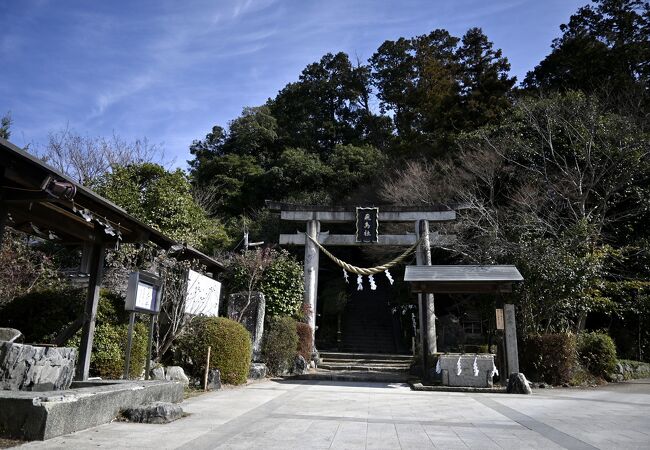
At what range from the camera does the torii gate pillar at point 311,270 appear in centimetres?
1544

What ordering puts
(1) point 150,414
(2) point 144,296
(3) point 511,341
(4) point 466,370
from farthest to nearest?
(4) point 466,370 → (3) point 511,341 → (2) point 144,296 → (1) point 150,414

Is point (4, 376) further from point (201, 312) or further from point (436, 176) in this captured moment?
point (436, 176)

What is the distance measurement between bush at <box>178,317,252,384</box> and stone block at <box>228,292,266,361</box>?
2892 millimetres

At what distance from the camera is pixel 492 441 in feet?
16.3

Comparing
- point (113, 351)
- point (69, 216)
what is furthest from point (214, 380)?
point (69, 216)

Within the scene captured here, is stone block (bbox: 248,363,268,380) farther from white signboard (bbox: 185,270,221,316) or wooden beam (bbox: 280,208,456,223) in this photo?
wooden beam (bbox: 280,208,456,223)

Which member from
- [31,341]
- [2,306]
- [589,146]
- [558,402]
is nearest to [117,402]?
Result: [31,341]

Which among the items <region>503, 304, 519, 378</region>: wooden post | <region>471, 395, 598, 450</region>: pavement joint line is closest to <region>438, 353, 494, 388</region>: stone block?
<region>503, 304, 519, 378</region>: wooden post

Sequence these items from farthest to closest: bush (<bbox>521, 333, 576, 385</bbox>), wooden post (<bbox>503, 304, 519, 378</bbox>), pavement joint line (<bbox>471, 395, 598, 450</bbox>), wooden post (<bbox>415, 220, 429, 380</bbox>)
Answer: wooden post (<bbox>415, 220, 429, 380</bbox>) → bush (<bbox>521, 333, 576, 385</bbox>) → wooden post (<bbox>503, 304, 519, 378</bbox>) → pavement joint line (<bbox>471, 395, 598, 450</bbox>)

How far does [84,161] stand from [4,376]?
17220mm

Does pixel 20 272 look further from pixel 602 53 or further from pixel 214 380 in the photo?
pixel 602 53

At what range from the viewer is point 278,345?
1288cm

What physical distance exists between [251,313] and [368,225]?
551cm

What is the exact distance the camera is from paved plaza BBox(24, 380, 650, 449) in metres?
4.68
